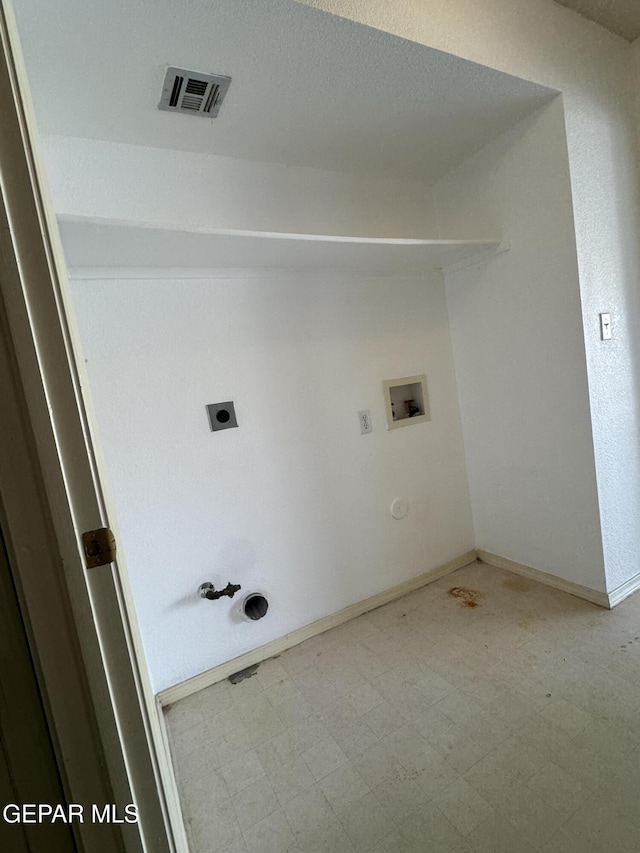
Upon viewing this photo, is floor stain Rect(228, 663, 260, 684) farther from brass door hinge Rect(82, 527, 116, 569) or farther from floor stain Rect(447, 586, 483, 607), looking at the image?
brass door hinge Rect(82, 527, 116, 569)

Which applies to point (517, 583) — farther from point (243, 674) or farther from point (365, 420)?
point (243, 674)

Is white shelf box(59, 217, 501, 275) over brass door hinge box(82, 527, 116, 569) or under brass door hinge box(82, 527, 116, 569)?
over

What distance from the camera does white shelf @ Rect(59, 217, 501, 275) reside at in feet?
3.85

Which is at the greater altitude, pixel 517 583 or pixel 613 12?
pixel 613 12

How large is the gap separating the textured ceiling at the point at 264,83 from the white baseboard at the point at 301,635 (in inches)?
84.6

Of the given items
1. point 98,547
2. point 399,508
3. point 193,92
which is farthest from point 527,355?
point 98,547

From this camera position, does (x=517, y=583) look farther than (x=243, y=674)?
Yes

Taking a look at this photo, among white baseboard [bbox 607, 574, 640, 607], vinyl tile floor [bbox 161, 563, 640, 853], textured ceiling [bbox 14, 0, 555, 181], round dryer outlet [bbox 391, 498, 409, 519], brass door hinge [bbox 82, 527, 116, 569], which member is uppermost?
textured ceiling [bbox 14, 0, 555, 181]

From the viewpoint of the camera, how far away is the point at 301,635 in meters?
1.81

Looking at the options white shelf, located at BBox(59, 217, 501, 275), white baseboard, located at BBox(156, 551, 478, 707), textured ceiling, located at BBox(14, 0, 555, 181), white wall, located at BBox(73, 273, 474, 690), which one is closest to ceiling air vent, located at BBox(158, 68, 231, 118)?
textured ceiling, located at BBox(14, 0, 555, 181)

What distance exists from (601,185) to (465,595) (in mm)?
1995

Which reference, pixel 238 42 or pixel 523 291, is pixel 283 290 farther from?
pixel 523 291

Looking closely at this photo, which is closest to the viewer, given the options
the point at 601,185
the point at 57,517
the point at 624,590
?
the point at 57,517

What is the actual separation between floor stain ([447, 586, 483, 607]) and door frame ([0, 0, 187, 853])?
5.28ft
